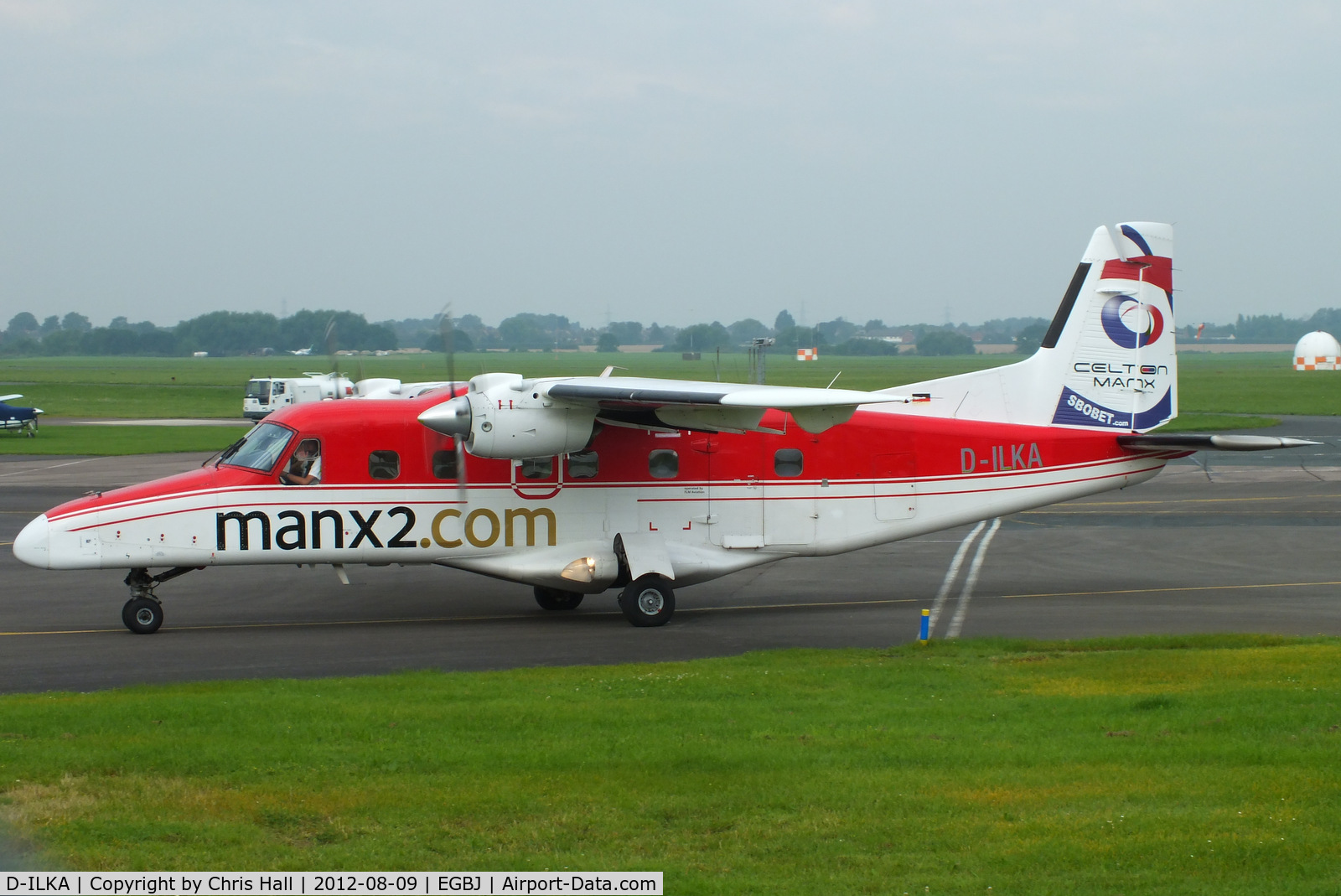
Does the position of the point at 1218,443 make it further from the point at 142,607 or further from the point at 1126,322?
the point at 142,607

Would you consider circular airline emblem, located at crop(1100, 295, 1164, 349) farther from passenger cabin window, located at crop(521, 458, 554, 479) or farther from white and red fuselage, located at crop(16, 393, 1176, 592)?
passenger cabin window, located at crop(521, 458, 554, 479)

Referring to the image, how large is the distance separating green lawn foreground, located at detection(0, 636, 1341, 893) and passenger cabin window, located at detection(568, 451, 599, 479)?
4212 millimetres

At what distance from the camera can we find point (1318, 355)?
114 metres

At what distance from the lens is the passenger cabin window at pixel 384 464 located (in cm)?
1587

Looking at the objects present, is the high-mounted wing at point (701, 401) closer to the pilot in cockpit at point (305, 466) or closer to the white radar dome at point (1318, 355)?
the pilot in cockpit at point (305, 466)

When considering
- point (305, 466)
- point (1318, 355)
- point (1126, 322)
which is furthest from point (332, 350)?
point (1318, 355)

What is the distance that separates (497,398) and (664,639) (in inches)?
144

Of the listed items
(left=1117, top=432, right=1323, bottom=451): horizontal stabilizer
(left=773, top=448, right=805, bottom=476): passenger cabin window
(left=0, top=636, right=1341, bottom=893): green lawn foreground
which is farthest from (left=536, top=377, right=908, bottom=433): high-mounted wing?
(left=1117, top=432, right=1323, bottom=451): horizontal stabilizer

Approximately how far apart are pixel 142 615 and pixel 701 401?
7.65 m

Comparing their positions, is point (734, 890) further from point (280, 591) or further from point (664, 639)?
point (280, 591)

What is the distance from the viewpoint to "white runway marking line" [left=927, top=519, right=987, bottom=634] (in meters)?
16.3

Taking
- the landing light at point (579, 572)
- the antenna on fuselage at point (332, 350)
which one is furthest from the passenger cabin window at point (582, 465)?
the antenna on fuselage at point (332, 350)

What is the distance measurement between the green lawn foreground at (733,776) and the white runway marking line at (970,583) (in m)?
3.00

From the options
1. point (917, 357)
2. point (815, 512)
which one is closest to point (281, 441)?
point (815, 512)
